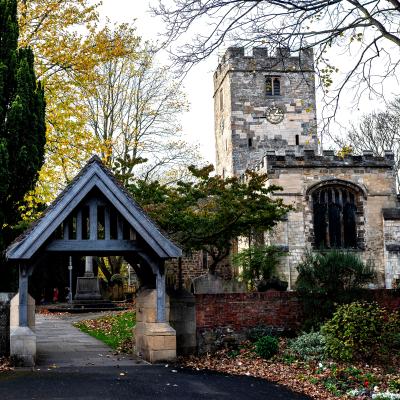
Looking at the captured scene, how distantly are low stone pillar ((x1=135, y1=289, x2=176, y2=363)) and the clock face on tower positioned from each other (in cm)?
2814

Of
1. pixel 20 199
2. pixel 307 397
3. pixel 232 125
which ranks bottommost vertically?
pixel 307 397

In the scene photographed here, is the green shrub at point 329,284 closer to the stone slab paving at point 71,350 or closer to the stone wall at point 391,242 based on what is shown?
the stone slab paving at point 71,350

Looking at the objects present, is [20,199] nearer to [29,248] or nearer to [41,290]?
[29,248]

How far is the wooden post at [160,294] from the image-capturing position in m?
12.9

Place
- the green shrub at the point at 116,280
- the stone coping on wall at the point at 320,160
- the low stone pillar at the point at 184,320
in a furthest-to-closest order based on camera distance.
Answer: the green shrub at the point at 116,280 < the stone coping on wall at the point at 320,160 < the low stone pillar at the point at 184,320

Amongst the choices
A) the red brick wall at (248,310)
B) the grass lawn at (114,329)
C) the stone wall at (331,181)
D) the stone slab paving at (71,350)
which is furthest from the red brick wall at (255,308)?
the stone wall at (331,181)

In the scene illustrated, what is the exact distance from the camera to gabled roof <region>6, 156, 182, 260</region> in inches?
470

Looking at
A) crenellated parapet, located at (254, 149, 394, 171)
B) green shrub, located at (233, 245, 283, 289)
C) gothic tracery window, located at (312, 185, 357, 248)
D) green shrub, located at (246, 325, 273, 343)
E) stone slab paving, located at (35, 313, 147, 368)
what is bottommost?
stone slab paving, located at (35, 313, 147, 368)

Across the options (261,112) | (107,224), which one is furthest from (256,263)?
(261,112)

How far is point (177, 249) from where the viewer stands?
12.7 m

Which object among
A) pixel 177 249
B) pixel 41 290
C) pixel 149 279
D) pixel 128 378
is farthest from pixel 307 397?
pixel 41 290

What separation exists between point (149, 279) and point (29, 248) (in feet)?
9.59

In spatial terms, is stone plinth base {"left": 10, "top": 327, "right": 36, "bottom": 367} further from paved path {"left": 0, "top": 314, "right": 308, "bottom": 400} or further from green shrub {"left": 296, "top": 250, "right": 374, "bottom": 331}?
green shrub {"left": 296, "top": 250, "right": 374, "bottom": 331}

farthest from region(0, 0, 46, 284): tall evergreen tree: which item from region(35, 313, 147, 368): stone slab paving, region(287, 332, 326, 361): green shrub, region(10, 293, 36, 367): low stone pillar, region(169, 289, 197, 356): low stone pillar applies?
region(287, 332, 326, 361): green shrub
